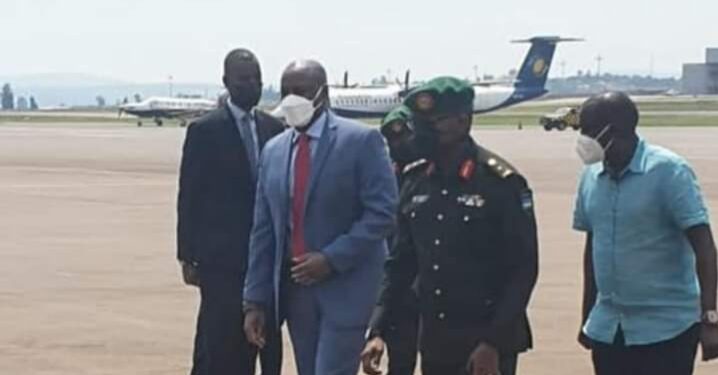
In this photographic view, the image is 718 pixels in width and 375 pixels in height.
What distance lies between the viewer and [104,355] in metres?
11.7

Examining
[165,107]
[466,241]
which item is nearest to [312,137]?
[466,241]

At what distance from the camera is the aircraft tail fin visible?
354 feet

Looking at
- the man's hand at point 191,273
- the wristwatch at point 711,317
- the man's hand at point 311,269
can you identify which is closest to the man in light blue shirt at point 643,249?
the wristwatch at point 711,317

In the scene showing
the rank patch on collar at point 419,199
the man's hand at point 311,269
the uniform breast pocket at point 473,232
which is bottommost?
the man's hand at point 311,269

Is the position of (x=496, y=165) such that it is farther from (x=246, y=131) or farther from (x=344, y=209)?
(x=246, y=131)

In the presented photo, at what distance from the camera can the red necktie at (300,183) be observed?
7191 mm

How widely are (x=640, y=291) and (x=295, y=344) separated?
147 cm

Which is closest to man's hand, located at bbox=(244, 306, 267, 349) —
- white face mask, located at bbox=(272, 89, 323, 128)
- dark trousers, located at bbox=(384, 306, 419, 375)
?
dark trousers, located at bbox=(384, 306, 419, 375)

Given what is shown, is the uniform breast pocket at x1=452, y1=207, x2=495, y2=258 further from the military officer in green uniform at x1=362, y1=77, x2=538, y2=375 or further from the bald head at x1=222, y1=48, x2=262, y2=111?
the bald head at x1=222, y1=48, x2=262, y2=111

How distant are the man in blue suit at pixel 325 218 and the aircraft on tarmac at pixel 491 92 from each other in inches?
3333

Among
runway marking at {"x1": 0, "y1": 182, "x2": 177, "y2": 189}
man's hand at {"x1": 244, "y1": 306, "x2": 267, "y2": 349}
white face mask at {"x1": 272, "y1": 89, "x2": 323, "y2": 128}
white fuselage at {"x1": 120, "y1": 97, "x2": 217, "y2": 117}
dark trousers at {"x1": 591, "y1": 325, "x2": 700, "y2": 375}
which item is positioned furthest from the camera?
white fuselage at {"x1": 120, "y1": 97, "x2": 217, "y2": 117}

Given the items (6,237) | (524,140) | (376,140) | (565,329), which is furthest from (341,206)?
(524,140)

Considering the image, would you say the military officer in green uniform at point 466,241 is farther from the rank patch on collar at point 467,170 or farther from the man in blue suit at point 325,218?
the man in blue suit at point 325,218

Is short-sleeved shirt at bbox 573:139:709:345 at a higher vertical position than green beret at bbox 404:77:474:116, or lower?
lower
